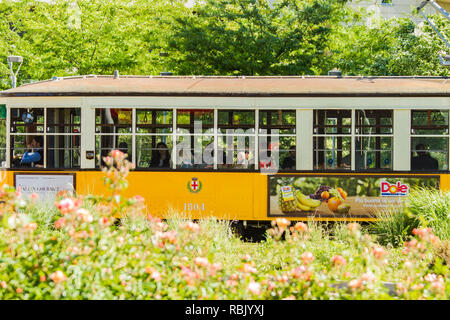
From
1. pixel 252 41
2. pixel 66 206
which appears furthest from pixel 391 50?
pixel 66 206

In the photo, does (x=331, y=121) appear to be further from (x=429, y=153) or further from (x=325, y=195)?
(x=429, y=153)

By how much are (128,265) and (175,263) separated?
47 centimetres

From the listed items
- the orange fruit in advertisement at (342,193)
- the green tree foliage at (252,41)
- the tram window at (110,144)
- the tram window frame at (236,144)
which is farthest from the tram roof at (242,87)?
the green tree foliage at (252,41)

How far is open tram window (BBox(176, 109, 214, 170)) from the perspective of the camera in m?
10.4

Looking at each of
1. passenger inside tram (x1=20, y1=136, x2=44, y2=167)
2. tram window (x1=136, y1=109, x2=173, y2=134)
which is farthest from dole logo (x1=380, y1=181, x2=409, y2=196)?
passenger inside tram (x1=20, y1=136, x2=44, y2=167)

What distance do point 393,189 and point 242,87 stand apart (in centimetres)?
337

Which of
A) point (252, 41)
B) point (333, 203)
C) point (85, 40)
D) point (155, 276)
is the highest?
point (85, 40)

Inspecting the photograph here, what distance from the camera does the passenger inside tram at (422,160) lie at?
10.4 meters

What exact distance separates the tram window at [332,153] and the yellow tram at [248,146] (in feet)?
0.06

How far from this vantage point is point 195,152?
10445mm

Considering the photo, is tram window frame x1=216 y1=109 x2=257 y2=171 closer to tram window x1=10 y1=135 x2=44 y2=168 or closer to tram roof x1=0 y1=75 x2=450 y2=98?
tram roof x1=0 y1=75 x2=450 y2=98

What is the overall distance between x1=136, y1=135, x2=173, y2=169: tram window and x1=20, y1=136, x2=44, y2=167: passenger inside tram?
184cm

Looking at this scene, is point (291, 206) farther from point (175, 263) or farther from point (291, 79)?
point (175, 263)

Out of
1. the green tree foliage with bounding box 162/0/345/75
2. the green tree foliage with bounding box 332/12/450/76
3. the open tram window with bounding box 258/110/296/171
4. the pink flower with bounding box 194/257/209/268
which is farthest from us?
the green tree foliage with bounding box 332/12/450/76
